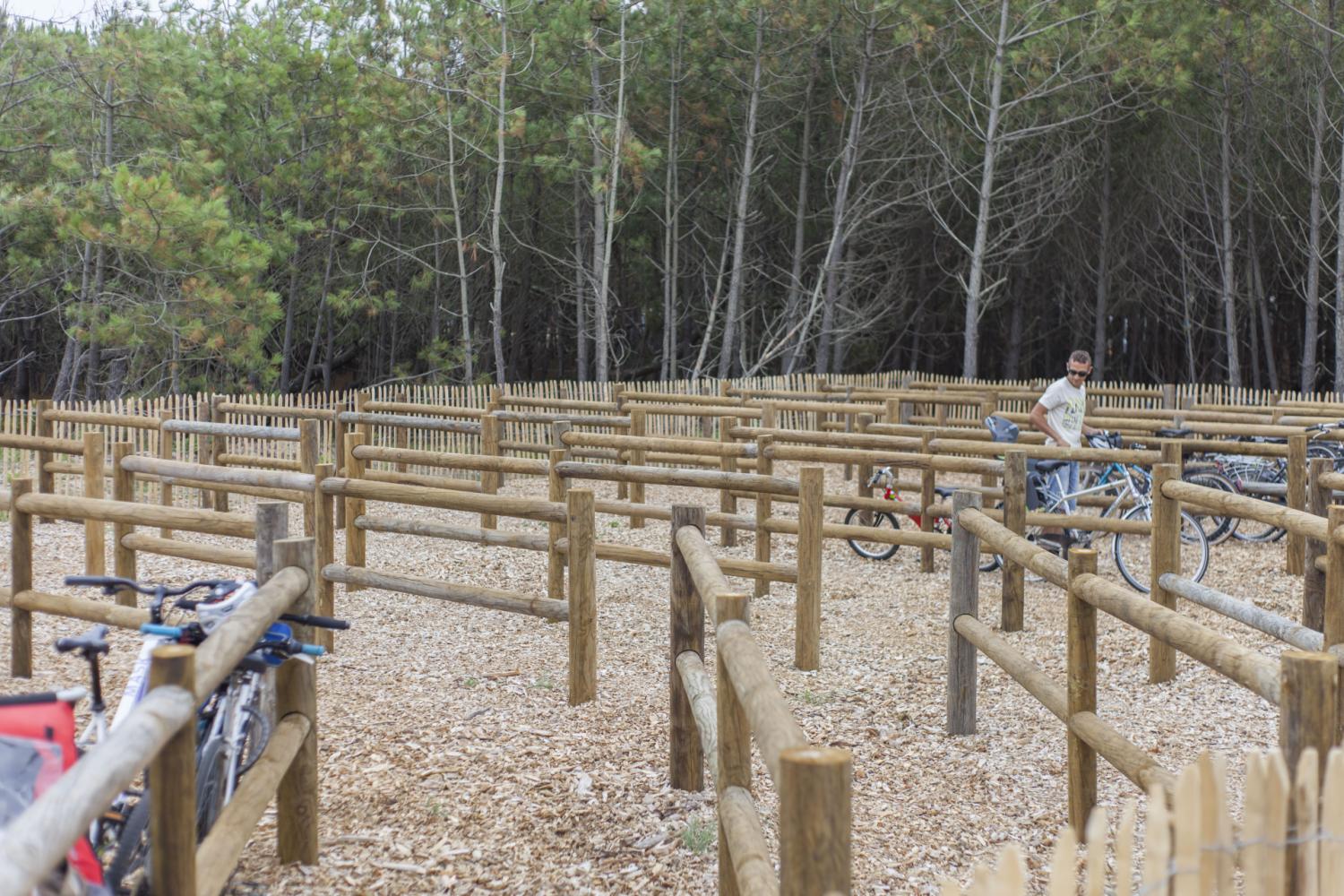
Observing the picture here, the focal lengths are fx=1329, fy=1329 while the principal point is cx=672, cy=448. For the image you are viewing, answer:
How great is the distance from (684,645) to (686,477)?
2435mm

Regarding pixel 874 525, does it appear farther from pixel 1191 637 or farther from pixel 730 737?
pixel 730 737

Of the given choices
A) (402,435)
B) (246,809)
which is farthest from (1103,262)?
(246,809)

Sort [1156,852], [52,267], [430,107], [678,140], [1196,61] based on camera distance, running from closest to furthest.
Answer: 1. [1156,852]
2. [52,267]
3. [430,107]
4. [1196,61]
5. [678,140]

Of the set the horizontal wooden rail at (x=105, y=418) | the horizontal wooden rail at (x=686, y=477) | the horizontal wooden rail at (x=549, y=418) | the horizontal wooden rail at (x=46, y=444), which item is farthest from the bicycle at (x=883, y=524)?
the horizontal wooden rail at (x=105, y=418)

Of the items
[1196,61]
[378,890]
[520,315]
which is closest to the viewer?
[378,890]

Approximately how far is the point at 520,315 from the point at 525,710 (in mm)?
26021

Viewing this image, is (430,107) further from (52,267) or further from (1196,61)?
(1196,61)

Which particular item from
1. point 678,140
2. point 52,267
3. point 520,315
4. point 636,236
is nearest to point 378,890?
point 52,267

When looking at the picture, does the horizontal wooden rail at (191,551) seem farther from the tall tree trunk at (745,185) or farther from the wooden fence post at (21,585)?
the tall tree trunk at (745,185)

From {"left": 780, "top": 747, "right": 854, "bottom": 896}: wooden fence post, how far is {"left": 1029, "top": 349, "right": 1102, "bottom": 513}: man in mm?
7872

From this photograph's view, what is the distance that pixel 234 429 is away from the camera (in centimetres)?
976

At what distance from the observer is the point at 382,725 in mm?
5719

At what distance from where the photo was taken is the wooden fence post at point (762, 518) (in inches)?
337

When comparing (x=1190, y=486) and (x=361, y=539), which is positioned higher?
(x=1190, y=486)
